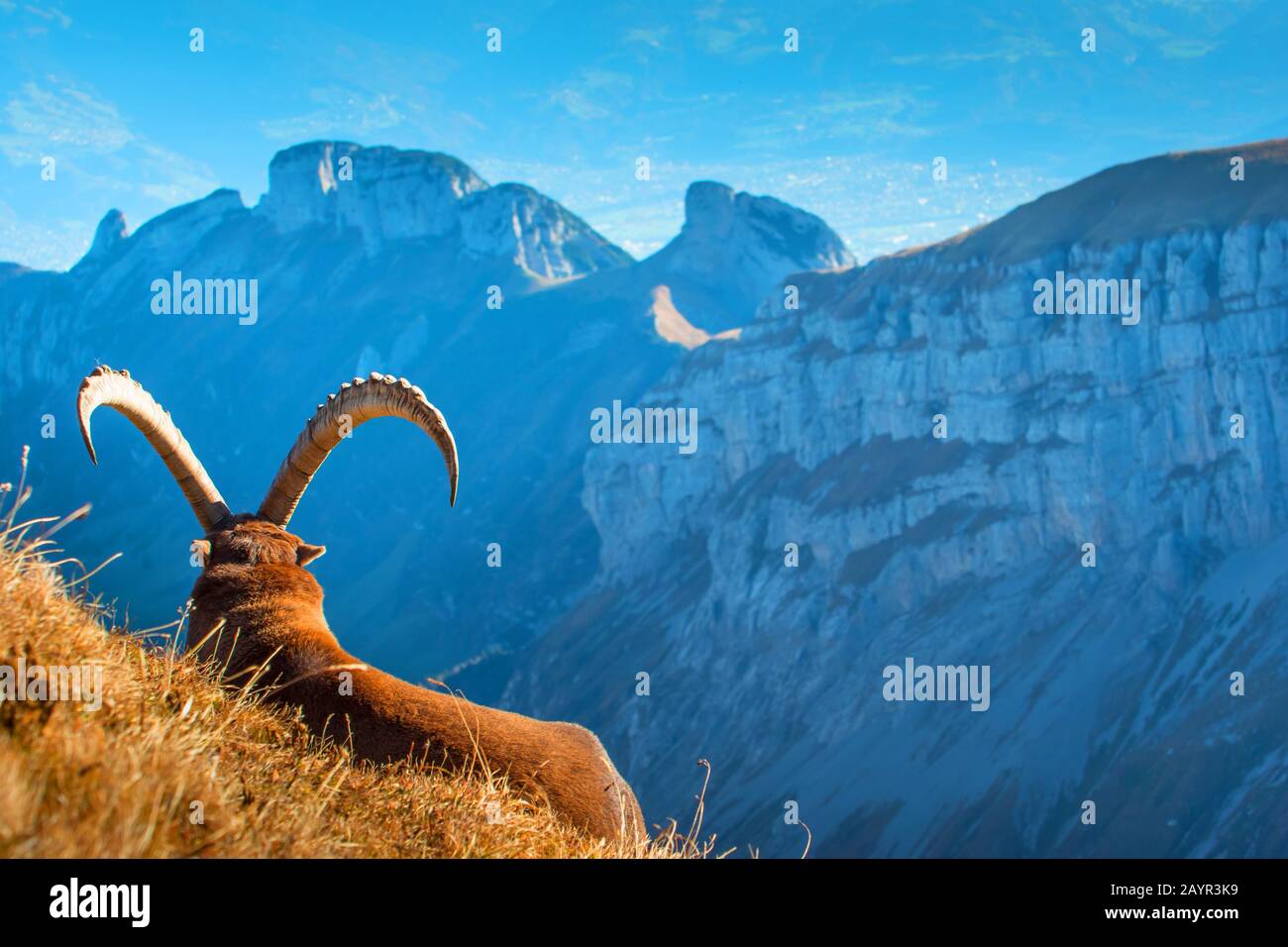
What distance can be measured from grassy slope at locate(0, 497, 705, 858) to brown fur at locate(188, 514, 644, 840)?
48cm

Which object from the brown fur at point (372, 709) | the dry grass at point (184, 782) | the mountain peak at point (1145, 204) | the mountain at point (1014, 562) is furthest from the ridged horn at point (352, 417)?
the mountain peak at point (1145, 204)

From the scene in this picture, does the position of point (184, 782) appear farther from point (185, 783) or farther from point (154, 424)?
point (154, 424)

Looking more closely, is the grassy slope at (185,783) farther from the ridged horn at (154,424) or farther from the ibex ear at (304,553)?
the ibex ear at (304,553)

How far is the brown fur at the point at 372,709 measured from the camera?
7734 mm

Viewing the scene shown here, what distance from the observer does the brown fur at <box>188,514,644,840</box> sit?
773 cm

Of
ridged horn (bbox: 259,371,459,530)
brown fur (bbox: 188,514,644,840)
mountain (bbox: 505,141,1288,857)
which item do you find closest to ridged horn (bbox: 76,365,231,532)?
ridged horn (bbox: 259,371,459,530)

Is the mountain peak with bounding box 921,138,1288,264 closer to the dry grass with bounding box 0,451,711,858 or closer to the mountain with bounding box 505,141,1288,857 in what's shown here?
the mountain with bounding box 505,141,1288,857

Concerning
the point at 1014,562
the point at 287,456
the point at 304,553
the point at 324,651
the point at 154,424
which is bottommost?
the point at 1014,562

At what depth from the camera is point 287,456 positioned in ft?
32.8

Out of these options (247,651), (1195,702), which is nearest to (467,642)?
(1195,702)

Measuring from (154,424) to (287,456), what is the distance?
3.82ft

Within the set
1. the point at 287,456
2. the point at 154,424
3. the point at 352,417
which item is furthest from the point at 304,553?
the point at 154,424
